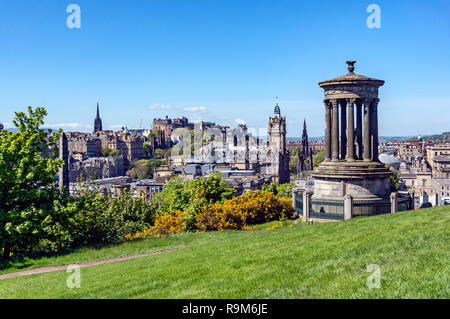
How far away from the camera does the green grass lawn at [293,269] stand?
8.55 meters

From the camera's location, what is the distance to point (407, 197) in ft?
78.3

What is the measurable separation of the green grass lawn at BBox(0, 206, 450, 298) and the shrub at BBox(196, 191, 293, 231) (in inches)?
378

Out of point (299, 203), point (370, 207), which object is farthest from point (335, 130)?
point (299, 203)

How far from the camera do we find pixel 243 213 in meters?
27.0

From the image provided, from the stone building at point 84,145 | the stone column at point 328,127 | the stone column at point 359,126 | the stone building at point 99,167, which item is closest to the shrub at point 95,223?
the stone column at point 328,127

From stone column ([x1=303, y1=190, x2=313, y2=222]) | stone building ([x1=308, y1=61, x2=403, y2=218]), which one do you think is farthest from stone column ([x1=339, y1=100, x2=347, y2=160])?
stone column ([x1=303, y1=190, x2=313, y2=222])

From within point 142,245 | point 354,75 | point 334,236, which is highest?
point 354,75

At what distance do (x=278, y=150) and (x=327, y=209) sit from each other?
10056cm

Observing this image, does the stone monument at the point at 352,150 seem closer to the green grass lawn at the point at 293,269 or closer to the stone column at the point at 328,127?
→ the stone column at the point at 328,127

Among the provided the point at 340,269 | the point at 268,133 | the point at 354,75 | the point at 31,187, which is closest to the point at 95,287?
the point at 340,269

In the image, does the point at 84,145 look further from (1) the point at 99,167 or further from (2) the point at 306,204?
(2) the point at 306,204
